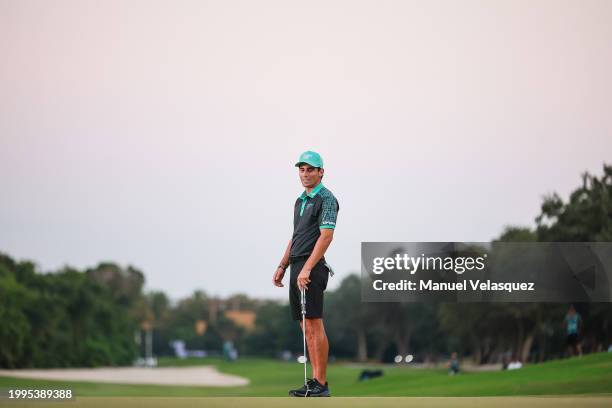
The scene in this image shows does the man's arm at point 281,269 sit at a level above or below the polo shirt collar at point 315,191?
below

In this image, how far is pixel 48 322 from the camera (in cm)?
8600

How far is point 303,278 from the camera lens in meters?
11.0

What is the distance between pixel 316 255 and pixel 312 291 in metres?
0.40

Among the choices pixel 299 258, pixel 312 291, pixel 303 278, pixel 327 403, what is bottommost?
pixel 327 403

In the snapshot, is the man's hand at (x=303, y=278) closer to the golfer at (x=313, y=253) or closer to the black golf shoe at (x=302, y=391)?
the golfer at (x=313, y=253)

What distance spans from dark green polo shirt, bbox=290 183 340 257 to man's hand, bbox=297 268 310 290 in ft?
0.99

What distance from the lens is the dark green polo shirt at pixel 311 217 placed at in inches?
437

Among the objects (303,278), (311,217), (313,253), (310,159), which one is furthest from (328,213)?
(303,278)

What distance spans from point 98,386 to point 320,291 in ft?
140

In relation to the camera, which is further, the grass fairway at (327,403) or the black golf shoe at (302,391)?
the black golf shoe at (302,391)

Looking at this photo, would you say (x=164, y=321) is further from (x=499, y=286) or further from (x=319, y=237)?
(x=319, y=237)

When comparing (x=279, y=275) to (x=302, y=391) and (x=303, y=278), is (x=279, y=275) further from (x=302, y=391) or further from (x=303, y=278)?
(x=302, y=391)

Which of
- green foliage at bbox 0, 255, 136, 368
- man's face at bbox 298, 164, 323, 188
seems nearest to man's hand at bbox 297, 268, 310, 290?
man's face at bbox 298, 164, 323, 188

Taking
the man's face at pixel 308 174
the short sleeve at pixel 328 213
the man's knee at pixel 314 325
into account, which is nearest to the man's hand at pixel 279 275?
the man's knee at pixel 314 325
